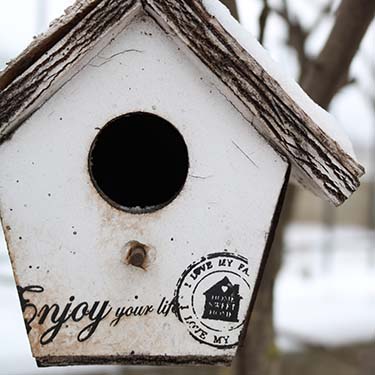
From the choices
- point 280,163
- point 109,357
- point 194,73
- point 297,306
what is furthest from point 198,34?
point 297,306

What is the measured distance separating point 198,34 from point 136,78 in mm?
106

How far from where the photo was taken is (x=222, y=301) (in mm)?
944

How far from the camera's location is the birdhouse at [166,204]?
89cm

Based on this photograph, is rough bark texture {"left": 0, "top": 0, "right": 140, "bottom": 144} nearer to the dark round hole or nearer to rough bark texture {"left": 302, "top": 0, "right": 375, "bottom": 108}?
the dark round hole

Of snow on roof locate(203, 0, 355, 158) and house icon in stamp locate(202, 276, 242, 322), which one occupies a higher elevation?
snow on roof locate(203, 0, 355, 158)

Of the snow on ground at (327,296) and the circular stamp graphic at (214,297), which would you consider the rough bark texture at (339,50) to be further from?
→ the snow on ground at (327,296)

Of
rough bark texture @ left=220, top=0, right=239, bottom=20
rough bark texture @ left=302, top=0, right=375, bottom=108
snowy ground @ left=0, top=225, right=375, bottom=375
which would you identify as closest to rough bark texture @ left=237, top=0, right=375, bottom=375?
rough bark texture @ left=302, top=0, right=375, bottom=108

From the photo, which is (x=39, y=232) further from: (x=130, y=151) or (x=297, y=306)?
(x=297, y=306)

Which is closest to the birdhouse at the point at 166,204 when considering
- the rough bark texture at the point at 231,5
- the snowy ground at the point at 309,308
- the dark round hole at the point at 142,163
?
the dark round hole at the point at 142,163

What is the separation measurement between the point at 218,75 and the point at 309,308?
153 inches

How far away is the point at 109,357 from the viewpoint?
94 centimetres

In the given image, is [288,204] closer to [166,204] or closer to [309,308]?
[166,204]

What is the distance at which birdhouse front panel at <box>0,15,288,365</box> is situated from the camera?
0.90 m

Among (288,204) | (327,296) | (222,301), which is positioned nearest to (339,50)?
(288,204)
